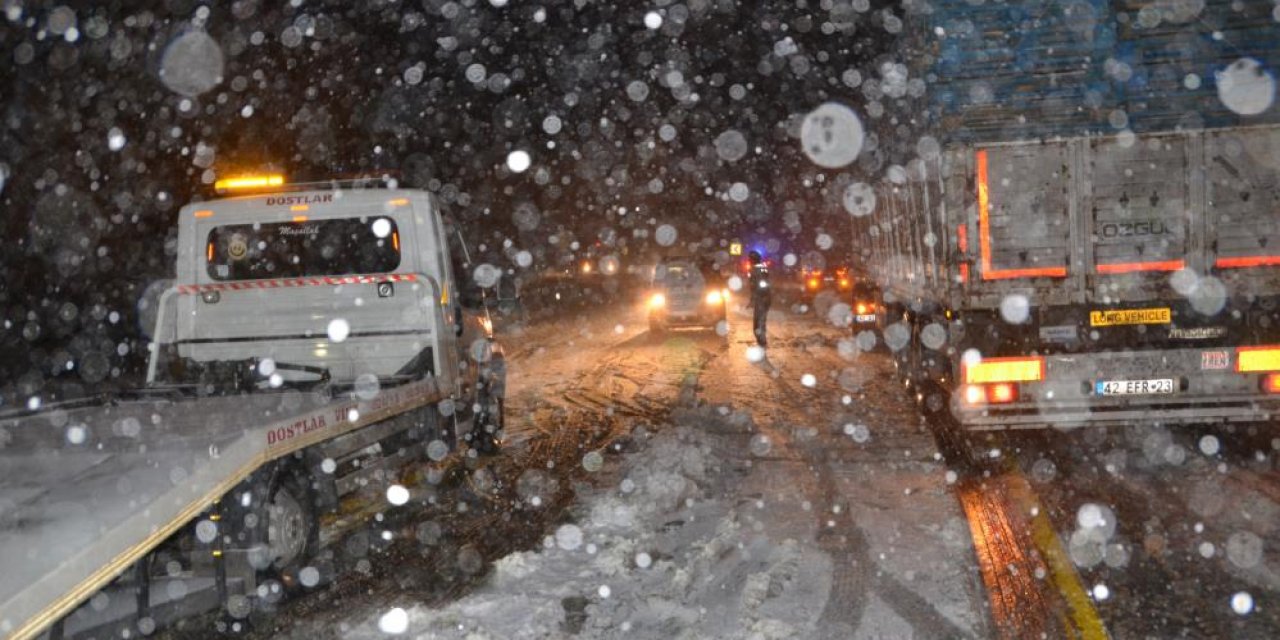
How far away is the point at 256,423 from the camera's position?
5445 millimetres

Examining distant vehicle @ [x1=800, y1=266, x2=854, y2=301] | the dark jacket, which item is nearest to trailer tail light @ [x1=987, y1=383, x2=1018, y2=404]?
the dark jacket

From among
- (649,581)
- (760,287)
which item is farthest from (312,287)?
(760,287)

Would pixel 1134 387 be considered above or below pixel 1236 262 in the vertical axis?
below

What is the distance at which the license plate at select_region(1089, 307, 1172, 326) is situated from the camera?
880 cm

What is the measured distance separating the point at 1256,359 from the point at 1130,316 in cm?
107

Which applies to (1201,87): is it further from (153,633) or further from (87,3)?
(87,3)

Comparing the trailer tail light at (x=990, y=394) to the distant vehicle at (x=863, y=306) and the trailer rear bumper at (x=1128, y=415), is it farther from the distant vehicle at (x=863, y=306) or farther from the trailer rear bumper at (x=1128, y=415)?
the distant vehicle at (x=863, y=306)

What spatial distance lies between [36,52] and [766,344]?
46.5ft

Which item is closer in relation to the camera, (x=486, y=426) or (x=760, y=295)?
(x=486, y=426)

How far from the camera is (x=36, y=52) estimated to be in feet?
55.6

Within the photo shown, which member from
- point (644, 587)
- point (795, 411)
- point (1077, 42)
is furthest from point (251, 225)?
point (1077, 42)

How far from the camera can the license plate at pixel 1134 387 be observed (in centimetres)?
877

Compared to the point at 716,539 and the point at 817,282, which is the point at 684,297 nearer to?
the point at 817,282

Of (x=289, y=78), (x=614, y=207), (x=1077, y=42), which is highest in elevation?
(x=289, y=78)
